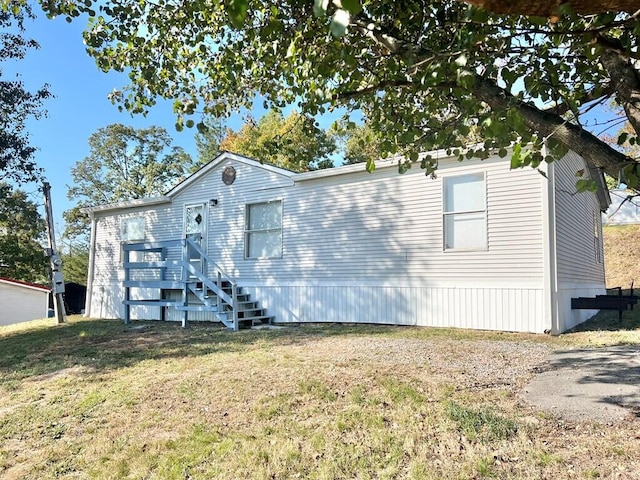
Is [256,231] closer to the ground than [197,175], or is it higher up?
closer to the ground

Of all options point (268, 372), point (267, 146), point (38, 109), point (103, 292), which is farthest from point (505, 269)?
point (38, 109)

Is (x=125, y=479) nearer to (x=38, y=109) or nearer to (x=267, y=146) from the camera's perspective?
(x=267, y=146)

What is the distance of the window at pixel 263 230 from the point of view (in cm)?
1117

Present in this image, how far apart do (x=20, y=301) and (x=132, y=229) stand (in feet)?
53.0

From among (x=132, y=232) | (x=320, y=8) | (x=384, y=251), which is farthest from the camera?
(x=132, y=232)

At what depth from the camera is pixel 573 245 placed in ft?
31.4

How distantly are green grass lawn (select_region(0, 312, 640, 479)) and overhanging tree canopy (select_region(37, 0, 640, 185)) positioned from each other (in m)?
1.89

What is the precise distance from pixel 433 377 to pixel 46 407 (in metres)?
4.04

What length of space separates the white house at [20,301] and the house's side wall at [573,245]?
2533 centimetres

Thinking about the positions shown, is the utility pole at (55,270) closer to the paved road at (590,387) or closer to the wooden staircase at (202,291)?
Result: the wooden staircase at (202,291)

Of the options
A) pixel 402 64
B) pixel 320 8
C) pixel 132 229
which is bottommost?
pixel 320 8

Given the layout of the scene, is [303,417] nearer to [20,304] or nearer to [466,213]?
[466,213]

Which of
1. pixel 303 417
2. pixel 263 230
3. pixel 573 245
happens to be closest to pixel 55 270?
pixel 263 230

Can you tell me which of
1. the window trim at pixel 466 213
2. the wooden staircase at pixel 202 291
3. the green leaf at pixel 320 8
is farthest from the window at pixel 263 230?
the green leaf at pixel 320 8
